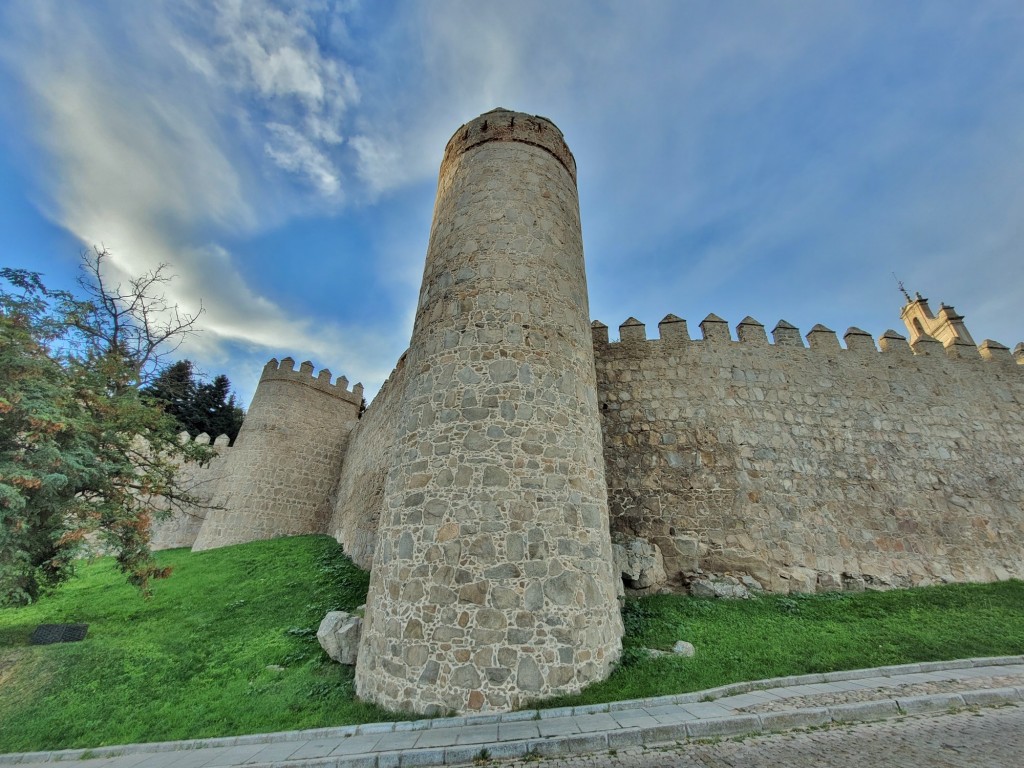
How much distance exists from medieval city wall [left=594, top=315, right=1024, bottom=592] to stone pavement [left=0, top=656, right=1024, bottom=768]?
4.39 meters

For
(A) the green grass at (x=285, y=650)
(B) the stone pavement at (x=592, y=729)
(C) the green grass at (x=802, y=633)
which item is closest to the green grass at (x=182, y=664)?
(A) the green grass at (x=285, y=650)

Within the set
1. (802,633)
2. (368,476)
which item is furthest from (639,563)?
(368,476)

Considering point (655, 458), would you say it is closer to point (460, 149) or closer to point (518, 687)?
point (518, 687)

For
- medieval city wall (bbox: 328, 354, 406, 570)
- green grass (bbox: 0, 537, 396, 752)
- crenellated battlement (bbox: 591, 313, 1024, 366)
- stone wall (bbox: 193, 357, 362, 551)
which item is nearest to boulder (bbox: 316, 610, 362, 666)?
green grass (bbox: 0, 537, 396, 752)

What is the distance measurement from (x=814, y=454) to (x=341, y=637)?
1164cm

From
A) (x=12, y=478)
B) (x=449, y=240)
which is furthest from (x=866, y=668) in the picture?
(x=12, y=478)

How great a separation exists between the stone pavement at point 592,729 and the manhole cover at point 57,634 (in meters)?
4.01

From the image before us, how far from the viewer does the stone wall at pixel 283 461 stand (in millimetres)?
17938

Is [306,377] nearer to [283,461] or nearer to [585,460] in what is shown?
[283,461]

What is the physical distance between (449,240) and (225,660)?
8520 mm

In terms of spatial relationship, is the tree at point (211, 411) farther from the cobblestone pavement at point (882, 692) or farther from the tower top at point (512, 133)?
the cobblestone pavement at point (882, 692)

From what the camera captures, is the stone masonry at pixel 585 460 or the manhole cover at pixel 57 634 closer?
the stone masonry at pixel 585 460

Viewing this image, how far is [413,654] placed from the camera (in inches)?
221

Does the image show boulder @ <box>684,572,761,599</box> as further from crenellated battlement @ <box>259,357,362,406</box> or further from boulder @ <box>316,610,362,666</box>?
crenellated battlement @ <box>259,357,362,406</box>
